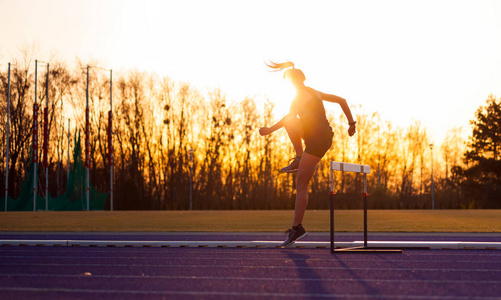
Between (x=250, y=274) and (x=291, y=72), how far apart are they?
344 centimetres

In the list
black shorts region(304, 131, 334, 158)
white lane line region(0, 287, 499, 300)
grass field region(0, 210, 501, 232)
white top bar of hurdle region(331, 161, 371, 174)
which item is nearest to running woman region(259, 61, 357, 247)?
black shorts region(304, 131, 334, 158)

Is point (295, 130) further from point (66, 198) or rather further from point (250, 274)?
point (66, 198)

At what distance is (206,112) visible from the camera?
222 feet

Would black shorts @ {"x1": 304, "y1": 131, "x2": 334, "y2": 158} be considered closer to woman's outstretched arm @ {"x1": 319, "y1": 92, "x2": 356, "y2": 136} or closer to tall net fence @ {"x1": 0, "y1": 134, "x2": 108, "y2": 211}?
woman's outstretched arm @ {"x1": 319, "y1": 92, "x2": 356, "y2": 136}

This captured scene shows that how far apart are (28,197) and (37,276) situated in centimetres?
4697

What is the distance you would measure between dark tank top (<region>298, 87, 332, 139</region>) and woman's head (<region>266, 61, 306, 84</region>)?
0.75 ft

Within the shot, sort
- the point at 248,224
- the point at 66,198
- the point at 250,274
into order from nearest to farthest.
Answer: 1. the point at 250,274
2. the point at 248,224
3. the point at 66,198

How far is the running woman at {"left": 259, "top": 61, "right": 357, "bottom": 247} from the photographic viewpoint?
8.64 m

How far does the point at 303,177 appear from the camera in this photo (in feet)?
28.6

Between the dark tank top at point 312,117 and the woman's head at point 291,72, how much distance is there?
0.23m

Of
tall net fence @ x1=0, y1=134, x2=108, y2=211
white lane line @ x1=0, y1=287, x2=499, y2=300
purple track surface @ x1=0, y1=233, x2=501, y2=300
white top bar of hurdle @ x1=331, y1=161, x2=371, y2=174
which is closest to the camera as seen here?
white lane line @ x1=0, y1=287, x2=499, y2=300

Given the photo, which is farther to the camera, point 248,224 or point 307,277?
point 248,224

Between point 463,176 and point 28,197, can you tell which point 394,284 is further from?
point 463,176

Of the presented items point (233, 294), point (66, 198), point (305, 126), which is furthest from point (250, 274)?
point (66, 198)
